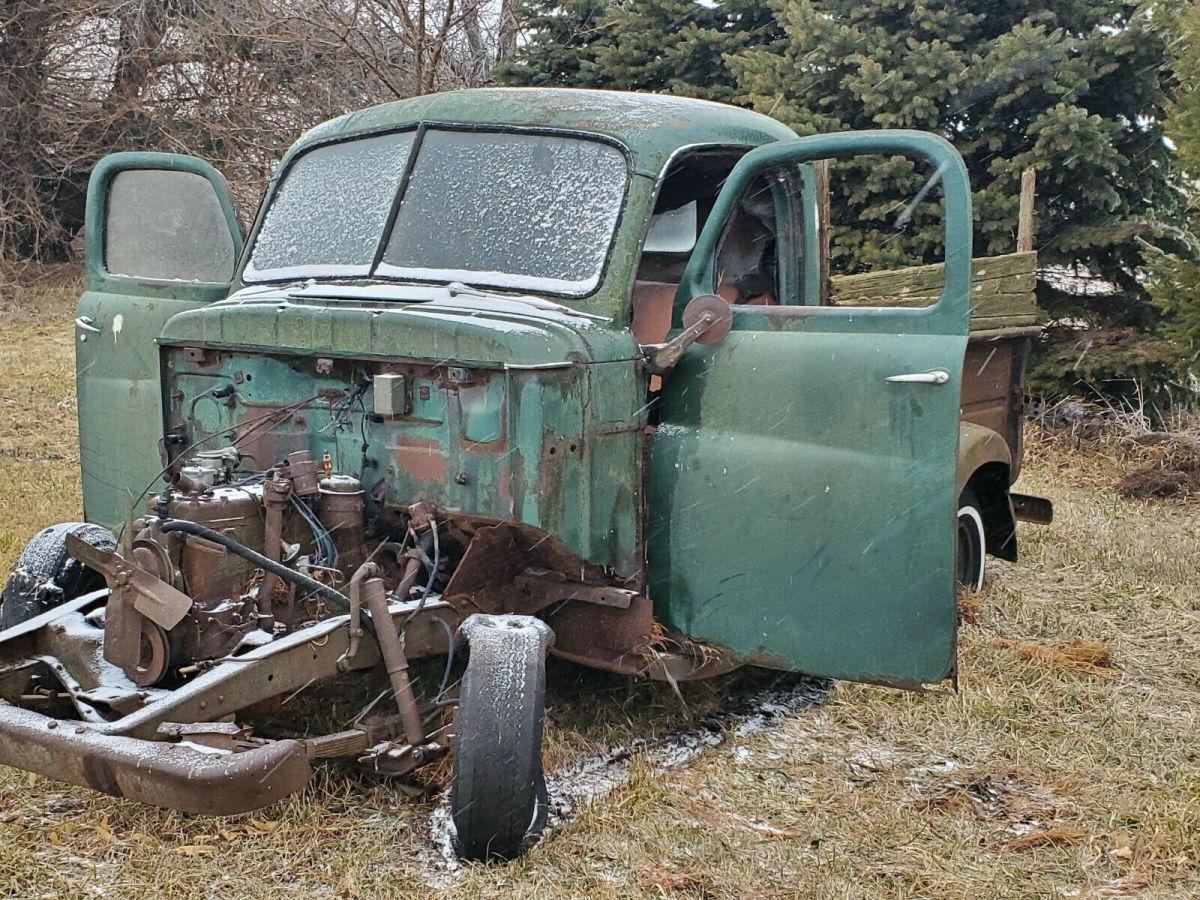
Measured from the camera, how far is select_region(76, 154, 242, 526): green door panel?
466cm

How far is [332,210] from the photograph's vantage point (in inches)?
167

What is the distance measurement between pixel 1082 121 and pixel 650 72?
156 inches

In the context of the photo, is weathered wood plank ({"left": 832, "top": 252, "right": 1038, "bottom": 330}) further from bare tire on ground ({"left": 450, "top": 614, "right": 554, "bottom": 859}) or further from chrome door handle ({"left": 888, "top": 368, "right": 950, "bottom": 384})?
bare tire on ground ({"left": 450, "top": 614, "right": 554, "bottom": 859})

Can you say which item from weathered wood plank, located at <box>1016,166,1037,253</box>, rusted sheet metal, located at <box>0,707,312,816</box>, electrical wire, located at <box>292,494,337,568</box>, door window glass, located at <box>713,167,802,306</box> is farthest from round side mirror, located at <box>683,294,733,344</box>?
weathered wood plank, located at <box>1016,166,1037,253</box>

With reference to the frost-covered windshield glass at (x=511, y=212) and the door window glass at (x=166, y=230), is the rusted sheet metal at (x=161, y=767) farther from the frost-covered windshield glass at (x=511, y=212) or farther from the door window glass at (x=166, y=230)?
the door window glass at (x=166, y=230)

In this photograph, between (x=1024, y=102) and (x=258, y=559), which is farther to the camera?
(x=1024, y=102)

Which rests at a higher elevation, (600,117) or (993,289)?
(600,117)

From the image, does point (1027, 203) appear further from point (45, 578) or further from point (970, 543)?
point (45, 578)

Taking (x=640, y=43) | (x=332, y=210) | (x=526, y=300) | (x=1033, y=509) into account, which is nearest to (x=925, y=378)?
(x=526, y=300)

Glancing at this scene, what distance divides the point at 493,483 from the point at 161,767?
120 centimetres

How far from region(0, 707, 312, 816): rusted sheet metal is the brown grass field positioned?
1.06 feet

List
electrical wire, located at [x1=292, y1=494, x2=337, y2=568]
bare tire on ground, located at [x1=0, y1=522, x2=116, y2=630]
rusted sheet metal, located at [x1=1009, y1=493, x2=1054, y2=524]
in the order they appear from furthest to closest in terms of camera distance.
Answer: rusted sheet metal, located at [x1=1009, y1=493, x2=1054, y2=524] < bare tire on ground, located at [x1=0, y1=522, x2=116, y2=630] < electrical wire, located at [x1=292, y1=494, x2=337, y2=568]

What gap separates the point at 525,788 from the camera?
2947 millimetres

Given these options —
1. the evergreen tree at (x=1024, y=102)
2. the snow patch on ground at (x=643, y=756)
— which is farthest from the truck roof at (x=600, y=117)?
the evergreen tree at (x=1024, y=102)
